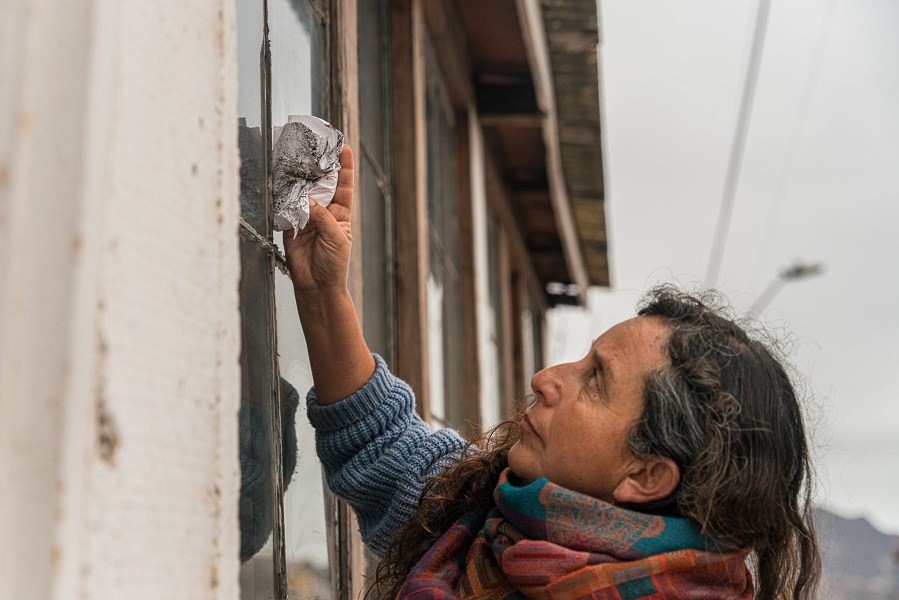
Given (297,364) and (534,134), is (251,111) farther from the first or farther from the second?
(534,134)

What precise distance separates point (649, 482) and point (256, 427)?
1.93 feet

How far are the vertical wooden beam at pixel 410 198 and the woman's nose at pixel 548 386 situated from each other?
1.23 meters

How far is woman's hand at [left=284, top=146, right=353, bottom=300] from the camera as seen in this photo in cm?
160

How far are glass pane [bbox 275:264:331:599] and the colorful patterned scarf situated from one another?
0.30 metres

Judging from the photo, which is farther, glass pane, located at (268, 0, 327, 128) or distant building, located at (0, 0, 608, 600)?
glass pane, located at (268, 0, 327, 128)

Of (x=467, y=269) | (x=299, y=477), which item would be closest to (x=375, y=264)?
(x=299, y=477)

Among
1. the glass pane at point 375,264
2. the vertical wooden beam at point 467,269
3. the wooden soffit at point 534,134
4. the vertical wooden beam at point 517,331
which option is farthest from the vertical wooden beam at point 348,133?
the vertical wooden beam at point 517,331

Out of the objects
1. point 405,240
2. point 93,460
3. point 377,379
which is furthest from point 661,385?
point 405,240

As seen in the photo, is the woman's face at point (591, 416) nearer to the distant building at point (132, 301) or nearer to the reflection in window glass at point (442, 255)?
the distant building at point (132, 301)

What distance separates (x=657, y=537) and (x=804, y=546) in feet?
1.26

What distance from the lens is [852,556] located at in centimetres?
374

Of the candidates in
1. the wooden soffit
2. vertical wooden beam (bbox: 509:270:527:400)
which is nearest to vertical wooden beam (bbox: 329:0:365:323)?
the wooden soffit

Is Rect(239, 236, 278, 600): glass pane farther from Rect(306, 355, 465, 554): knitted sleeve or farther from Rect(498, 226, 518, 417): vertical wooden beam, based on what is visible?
Rect(498, 226, 518, 417): vertical wooden beam

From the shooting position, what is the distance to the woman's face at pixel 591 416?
1.51m
